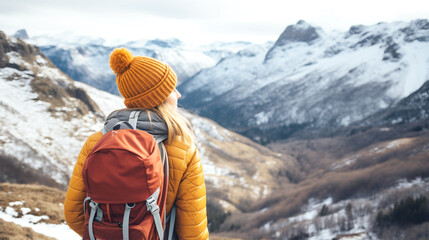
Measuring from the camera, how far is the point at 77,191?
11.5ft

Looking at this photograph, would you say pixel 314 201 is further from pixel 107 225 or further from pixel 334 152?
pixel 334 152

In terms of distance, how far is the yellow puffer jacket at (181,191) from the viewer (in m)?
3.43

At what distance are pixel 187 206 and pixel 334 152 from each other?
155 metres

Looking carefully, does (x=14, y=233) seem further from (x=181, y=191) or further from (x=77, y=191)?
(x=181, y=191)

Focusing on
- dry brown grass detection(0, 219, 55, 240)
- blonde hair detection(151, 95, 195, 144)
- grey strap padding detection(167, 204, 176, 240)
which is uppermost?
blonde hair detection(151, 95, 195, 144)

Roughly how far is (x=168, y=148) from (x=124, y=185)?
2.83ft

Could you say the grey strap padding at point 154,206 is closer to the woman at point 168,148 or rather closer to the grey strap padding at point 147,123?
the woman at point 168,148

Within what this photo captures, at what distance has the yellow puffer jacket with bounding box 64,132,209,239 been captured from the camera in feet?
11.3

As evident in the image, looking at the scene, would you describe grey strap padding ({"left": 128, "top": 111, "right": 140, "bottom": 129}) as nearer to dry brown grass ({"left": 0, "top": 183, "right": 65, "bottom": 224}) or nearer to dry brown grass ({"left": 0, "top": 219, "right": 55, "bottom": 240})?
dry brown grass ({"left": 0, "top": 219, "right": 55, "bottom": 240})

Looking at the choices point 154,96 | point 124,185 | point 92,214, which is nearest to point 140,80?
point 154,96

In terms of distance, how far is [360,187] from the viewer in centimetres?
5431

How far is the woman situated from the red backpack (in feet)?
1.47

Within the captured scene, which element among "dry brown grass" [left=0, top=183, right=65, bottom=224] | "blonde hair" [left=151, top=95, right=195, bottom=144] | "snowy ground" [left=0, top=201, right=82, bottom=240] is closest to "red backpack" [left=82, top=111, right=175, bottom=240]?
"blonde hair" [left=151, top=95, right=195, bottom=144]

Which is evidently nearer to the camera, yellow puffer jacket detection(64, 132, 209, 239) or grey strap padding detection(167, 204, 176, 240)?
yellow puffer jacket detection(64, 132, 209, 239)
